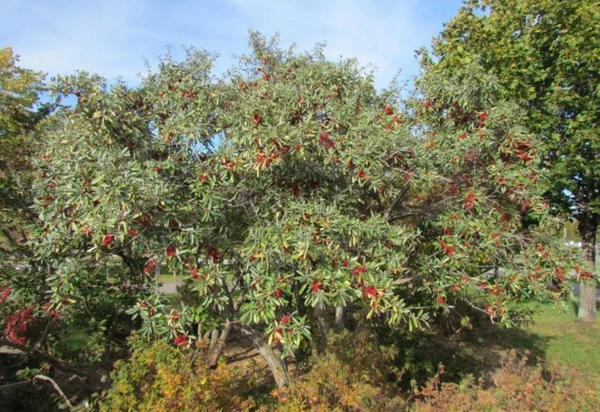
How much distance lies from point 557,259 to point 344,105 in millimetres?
2830

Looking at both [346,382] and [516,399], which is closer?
[516,399]

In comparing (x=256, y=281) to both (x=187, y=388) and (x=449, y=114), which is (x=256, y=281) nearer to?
(x=187, y=388)

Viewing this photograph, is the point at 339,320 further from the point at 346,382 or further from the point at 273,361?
the point at 346,382

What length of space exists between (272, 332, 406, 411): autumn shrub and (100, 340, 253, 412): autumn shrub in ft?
1.82

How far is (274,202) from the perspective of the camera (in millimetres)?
4137

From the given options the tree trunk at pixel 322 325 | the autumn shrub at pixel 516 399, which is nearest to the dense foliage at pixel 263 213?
the tree trunk at pixel 322 325

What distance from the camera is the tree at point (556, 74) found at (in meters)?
8.96

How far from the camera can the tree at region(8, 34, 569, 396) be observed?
339 cm

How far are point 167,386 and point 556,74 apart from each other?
1019cm

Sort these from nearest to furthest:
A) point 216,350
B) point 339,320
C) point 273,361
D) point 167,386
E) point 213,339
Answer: point 167,386 < point 273,361 < point 339,320 < point 216,350 < point 213,339

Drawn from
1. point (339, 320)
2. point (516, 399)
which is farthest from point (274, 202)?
point (516, 399)

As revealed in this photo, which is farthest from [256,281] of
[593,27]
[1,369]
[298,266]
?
[593,27]

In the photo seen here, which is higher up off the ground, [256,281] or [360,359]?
[256,281]

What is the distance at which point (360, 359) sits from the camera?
495cm
